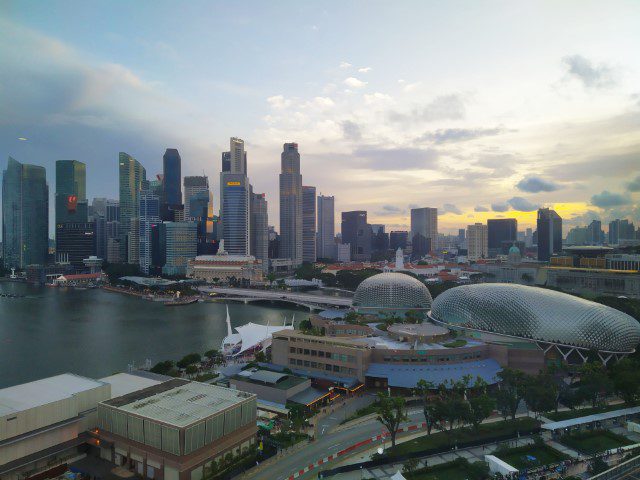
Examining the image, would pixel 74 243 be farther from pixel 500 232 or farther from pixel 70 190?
pixel 500 232

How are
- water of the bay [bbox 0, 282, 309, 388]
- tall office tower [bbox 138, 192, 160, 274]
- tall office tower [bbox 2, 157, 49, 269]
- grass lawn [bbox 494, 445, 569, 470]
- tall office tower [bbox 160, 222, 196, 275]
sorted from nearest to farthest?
1. grass lawn [bbox 494, 445, 569, 470]
2. water of the bay [bbox 0, 282, 309, 388]
3. tall office tower [bbox 160, 222, 196, 275]
4. tall office tower [bbox 138, 192, 160, 274]
5. tall office tower [bbox 2, 157, 49, 269]

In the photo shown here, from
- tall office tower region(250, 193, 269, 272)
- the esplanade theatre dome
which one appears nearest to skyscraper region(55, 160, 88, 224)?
tall office tower region(250, 193, 269, 272)

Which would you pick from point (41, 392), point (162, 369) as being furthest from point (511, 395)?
point (162, 369)

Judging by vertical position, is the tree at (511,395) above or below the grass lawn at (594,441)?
above

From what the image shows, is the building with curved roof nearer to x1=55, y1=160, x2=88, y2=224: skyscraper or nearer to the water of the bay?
the water of the bay

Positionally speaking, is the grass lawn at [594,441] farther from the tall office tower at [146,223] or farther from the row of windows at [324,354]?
the tall office tower at [146,223]

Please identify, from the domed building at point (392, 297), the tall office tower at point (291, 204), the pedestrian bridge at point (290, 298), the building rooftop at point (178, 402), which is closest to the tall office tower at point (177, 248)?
the pedestrian bridge at point (290, 298)

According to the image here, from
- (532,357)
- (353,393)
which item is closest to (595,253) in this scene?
(532,357)
